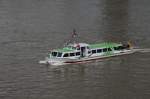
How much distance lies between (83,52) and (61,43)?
23.2 ft

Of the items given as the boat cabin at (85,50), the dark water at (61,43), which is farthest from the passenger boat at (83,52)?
the dark water at (61,43)

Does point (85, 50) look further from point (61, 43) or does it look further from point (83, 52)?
point (61, 43)

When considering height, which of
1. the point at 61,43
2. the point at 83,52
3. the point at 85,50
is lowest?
the point at 83,52

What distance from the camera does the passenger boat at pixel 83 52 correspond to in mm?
58812

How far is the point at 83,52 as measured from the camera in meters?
61.0

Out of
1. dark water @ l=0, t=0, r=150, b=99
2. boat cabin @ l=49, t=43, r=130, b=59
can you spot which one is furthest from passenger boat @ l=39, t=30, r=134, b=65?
dark water @ l=0, t=0, r=150, b=99

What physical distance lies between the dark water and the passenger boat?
1.18m

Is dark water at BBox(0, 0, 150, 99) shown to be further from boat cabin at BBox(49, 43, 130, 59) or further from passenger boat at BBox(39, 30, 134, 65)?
boat cabin at BBox(49, 43, 130, 59)

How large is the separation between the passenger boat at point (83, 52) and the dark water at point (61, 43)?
1.18 m

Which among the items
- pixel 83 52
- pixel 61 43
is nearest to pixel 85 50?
pixel 83 52

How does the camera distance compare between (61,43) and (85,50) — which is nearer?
(85,50)

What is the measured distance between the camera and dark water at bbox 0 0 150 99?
49.8m

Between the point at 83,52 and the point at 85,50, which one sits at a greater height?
the point at 85,50

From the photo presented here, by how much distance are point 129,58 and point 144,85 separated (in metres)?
10.4
